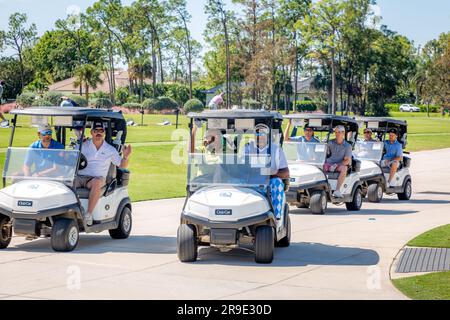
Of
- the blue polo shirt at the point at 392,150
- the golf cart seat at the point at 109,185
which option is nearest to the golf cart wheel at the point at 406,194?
the blue polo shirt at the point at 392,150

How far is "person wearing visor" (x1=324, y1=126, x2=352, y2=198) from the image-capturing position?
1789 centimetres

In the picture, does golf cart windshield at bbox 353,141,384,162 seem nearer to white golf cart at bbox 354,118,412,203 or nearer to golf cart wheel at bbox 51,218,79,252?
white golf cart at bbox 354,118,412,203

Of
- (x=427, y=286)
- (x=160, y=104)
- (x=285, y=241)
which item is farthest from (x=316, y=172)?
(x=160, y=104)

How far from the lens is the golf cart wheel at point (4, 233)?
1191 centimetres

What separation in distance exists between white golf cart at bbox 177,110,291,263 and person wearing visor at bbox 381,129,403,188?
8.85 m

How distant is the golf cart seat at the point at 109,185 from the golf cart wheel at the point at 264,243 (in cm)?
286

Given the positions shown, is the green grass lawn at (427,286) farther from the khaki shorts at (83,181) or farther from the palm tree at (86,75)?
the palm tree at (86,75)

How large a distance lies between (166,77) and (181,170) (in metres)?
108

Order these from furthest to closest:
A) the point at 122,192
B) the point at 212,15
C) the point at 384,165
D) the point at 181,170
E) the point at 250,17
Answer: the point at 212,15 → the point at 250,17 → the point at 181,170 → the point at 384,165 → the point at 122,192

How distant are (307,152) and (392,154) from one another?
3.74 m

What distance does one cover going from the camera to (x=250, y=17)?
9394cm

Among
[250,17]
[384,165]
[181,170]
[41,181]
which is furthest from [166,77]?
[41,181]
